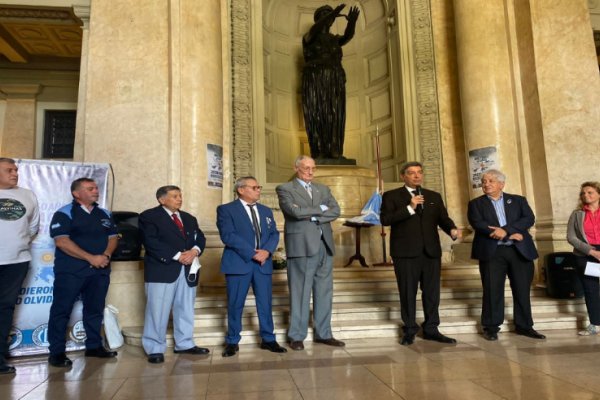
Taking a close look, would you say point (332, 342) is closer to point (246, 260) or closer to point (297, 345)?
A: point (297, 345)

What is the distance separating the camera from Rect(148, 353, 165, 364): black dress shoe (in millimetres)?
3770

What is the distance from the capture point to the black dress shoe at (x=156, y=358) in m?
3.77

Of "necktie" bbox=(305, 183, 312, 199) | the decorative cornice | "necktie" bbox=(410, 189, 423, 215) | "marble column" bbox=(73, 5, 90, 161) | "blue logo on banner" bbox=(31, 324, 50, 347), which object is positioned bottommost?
"blue logo on banner" bbox=(31, 324, 50, 347)

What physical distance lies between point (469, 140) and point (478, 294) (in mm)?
3120

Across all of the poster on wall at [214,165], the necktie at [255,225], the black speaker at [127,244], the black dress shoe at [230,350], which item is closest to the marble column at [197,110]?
the poster on wall at [214,165]

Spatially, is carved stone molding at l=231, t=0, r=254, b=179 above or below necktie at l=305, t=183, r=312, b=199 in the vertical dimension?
above

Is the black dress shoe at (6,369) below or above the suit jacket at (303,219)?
below

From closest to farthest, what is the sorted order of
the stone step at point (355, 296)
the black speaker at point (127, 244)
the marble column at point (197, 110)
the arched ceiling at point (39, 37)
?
the black speaker at point (127, 244), the stone step at point (355, 296), the marble column at point (197, 110), the arched ceiling at point (39, 37)

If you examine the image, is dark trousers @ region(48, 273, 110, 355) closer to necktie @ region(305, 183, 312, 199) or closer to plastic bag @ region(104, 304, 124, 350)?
plastic bag @ region(104, 304, 124, 350)

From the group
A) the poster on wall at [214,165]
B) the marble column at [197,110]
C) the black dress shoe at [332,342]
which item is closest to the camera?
the black dress shoe at [332,342]

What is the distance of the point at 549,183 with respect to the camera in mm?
7016

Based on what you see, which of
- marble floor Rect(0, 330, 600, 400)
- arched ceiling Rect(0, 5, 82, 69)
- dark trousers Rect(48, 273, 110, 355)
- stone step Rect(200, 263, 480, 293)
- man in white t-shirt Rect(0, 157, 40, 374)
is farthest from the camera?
arched ceiling Rect(0, 5, 82, 69)

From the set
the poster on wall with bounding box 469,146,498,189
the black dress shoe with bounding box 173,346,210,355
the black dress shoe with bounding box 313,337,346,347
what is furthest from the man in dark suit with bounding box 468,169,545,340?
the poster on wall with bounding box 469,146,498,189

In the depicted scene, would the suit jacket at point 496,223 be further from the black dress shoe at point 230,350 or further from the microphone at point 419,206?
the black dress shoe at point 230,350
